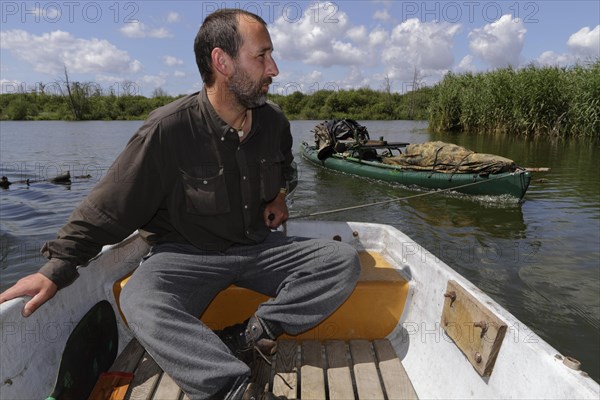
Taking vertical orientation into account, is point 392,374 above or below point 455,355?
below

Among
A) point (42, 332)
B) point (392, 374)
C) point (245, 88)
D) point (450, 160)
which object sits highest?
point (245, 88)

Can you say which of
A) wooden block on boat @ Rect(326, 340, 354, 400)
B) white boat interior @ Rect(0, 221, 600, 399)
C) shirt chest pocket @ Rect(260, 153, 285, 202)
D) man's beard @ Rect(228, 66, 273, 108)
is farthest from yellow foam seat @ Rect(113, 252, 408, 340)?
man's beard @ Rect(228, 66, 273, 108)

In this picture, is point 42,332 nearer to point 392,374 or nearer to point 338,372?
point 338,372

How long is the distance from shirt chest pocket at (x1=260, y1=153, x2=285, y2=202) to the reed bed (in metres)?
19.6

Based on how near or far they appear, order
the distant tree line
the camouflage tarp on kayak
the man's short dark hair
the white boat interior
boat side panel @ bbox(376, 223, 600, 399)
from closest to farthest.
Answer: boat side panel @ bbox(376, 223, 600, 399) < the white boat interior < the man's short dark hair < the camouflage tarp on kayak < the distant tree line

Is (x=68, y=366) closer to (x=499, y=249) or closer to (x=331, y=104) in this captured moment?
(x=499, y=249)

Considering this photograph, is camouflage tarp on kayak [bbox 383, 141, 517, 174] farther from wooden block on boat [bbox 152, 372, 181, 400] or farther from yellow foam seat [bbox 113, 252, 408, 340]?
wooden block on boat [bbox 152, 372, 181, 400]

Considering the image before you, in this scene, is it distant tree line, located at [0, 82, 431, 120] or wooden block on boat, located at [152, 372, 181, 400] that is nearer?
wooden block on boat, located at [152, 372, 181, 400]

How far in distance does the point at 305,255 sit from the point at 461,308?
2.80 ft

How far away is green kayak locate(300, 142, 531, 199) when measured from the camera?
29.1 ft

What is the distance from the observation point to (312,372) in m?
2.30

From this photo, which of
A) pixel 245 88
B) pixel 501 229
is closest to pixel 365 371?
pixel 245 88

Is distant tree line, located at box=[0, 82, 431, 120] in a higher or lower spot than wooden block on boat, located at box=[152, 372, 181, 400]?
higher

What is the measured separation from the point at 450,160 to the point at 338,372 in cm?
848
